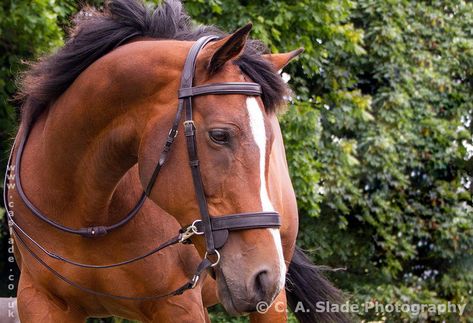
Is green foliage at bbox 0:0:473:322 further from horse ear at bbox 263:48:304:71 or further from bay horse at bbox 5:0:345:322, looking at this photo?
horse ear at bbox 263:48:304:71

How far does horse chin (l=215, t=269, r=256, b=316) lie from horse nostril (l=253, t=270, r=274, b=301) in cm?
5

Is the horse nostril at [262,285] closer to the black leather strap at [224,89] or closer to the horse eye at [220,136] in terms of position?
the horse eye at [220,136]

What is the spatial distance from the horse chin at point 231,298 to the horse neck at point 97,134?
621 millimetres

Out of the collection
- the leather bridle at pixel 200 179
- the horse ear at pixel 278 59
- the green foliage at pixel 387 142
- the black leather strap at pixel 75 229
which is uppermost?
the horse ear at pixel 278 59

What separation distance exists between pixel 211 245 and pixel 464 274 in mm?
8295

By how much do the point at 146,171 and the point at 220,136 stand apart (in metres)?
0.35

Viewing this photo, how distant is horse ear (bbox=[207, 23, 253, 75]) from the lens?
2797mm

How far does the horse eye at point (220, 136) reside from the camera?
9.02 ft

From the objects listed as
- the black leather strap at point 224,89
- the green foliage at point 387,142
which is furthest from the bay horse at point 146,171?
the green foliage at point 387,142

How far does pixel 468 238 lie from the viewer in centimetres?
1014

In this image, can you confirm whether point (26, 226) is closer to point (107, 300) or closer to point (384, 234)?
point (107, 300)

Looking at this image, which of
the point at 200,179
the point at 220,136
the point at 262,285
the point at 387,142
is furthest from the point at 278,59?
the point at 387,142

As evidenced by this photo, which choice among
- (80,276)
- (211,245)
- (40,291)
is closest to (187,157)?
(211,245)

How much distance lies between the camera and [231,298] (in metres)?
2.70
